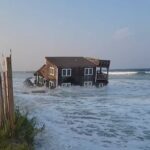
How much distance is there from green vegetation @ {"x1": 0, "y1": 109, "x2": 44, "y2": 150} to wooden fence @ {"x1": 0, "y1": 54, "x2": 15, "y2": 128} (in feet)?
0.53

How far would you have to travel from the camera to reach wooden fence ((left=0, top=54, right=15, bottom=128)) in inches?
366

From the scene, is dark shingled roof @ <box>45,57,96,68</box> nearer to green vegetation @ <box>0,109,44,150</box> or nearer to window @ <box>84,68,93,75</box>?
window @ <box>84,68,93,75</box>

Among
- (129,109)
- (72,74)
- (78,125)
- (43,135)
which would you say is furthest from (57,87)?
(43,135)

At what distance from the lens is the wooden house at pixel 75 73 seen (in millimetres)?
45906

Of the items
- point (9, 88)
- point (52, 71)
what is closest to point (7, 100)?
point (9, 88)

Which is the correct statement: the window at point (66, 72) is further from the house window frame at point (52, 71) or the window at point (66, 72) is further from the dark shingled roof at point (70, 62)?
the house window frame at point (52, 71)

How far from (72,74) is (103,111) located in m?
26.4

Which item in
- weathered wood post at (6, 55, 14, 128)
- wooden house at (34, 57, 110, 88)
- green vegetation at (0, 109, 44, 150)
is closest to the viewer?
green vegetation at (0, 109, 44, 150)

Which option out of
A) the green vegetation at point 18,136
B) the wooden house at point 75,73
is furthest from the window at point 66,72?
the green vegetation at point 18,136

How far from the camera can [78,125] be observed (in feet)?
49.7

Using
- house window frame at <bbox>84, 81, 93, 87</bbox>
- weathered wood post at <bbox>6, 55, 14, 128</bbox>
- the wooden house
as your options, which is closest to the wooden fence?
weathered wood post at <bbox>6, 55, 14, 128</bbox>

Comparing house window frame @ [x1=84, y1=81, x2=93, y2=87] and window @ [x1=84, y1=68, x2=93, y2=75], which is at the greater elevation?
window @ [x1=84, y1=68, x2=93, y2=75]

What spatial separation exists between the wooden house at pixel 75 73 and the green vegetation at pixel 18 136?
114ft

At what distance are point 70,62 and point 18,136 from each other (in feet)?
126
